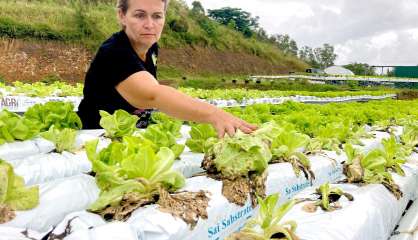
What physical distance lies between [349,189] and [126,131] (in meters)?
1.76

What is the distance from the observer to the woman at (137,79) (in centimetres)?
263

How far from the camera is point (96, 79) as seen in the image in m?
3.38

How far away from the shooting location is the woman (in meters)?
2.63

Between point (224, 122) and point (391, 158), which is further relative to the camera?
point (391, 158)

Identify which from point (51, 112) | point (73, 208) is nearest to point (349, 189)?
point (73, 208)

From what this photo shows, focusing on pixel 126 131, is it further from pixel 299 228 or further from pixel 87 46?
pixel 87 46

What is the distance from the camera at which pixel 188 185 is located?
2.58 metres

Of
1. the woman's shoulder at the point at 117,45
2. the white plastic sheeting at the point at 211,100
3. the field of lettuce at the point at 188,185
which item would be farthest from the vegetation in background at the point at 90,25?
the woman's shoulder at the point at 117,45

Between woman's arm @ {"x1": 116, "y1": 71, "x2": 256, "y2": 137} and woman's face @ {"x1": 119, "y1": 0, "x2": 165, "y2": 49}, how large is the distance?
14.9 inches

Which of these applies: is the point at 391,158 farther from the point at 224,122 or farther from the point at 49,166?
the point at 49,166

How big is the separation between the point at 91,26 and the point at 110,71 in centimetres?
3122

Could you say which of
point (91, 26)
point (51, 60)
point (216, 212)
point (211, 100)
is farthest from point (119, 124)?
point (91, 26)

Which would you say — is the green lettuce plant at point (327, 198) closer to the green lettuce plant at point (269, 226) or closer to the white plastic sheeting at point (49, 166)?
the green lettuce plant at point (269, 226)

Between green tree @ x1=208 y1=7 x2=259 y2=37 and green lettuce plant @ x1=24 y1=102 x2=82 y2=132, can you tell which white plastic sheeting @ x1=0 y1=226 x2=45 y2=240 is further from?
green tree @ x1=208 y1=7 x2=259 y2=37
